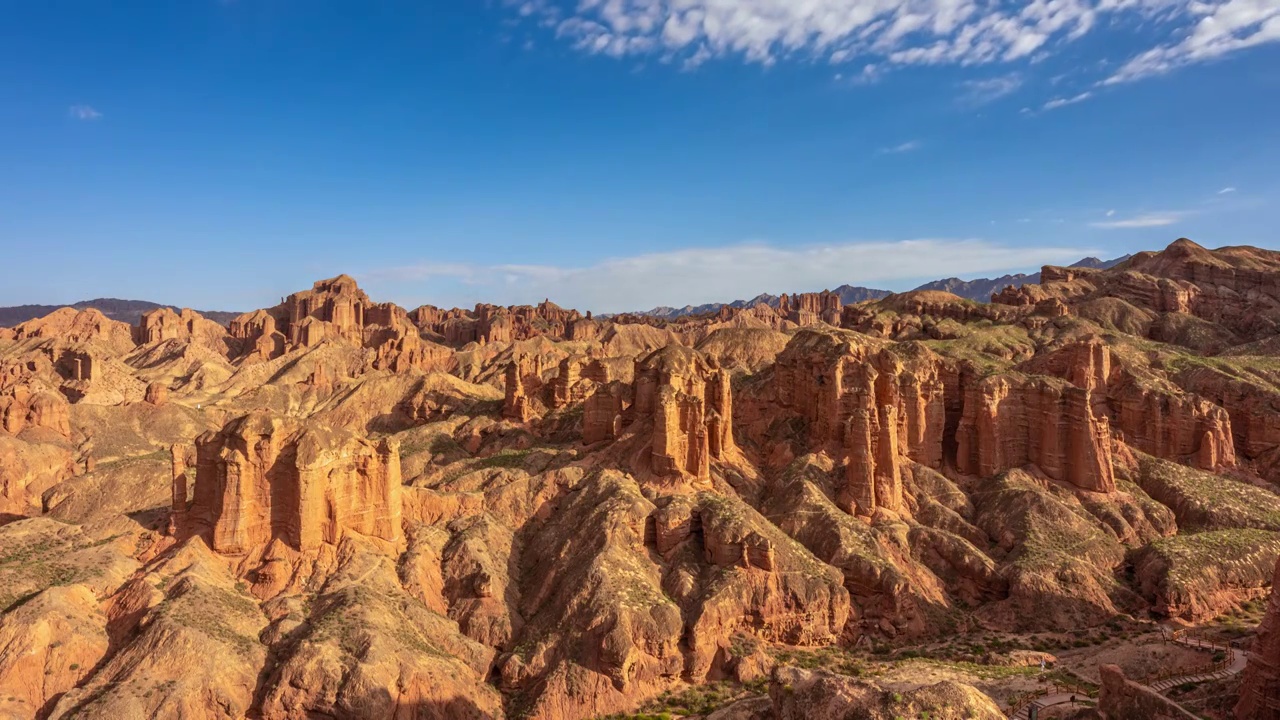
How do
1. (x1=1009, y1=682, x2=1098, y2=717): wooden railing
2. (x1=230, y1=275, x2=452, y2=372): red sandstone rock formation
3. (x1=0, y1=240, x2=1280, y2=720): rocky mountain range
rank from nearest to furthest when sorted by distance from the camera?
(x1=1009, y1=682, x2=1098, y2=717): wooden railing → (x1=0, y1=240, x2=1280, y2=720): rocky mountain range → (x1=230, y1=275, x2=452, y2=372): red sandstone rock formation

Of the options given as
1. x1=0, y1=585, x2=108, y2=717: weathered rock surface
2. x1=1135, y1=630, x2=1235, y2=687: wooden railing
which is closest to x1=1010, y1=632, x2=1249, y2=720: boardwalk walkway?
x1=1135, y1=630, x2=1235, y2=687: wooden railing

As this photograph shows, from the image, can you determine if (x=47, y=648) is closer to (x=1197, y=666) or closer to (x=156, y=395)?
(x=1197, y=666)

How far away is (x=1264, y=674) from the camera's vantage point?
28016 millimetres

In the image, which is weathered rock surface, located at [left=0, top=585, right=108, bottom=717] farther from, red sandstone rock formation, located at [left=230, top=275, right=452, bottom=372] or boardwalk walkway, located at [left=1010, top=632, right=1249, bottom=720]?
red sandstone rock formation, located at [left=230, top=275, right=452, bottom=372]

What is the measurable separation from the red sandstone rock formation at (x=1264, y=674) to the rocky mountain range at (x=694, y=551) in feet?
0.41

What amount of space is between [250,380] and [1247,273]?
214760 mm

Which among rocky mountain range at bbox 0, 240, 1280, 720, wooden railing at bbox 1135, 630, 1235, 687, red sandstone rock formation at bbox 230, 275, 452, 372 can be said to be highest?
red sandstone rock formation at bbox 230, 275, 452, 372

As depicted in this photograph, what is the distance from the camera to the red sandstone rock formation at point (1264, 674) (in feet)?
90.7

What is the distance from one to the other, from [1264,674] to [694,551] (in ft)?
109

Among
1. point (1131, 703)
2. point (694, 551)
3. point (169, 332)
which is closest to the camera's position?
point (1131, 703)

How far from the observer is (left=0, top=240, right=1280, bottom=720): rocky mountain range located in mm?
37406

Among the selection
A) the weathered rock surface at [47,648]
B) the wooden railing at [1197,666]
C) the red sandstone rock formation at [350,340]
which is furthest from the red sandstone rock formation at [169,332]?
the wooden railing at [1197,666]

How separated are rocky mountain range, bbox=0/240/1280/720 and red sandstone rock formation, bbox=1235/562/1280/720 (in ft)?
0.41

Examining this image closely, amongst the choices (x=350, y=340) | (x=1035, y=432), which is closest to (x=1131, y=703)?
(x=1035, y=432)
